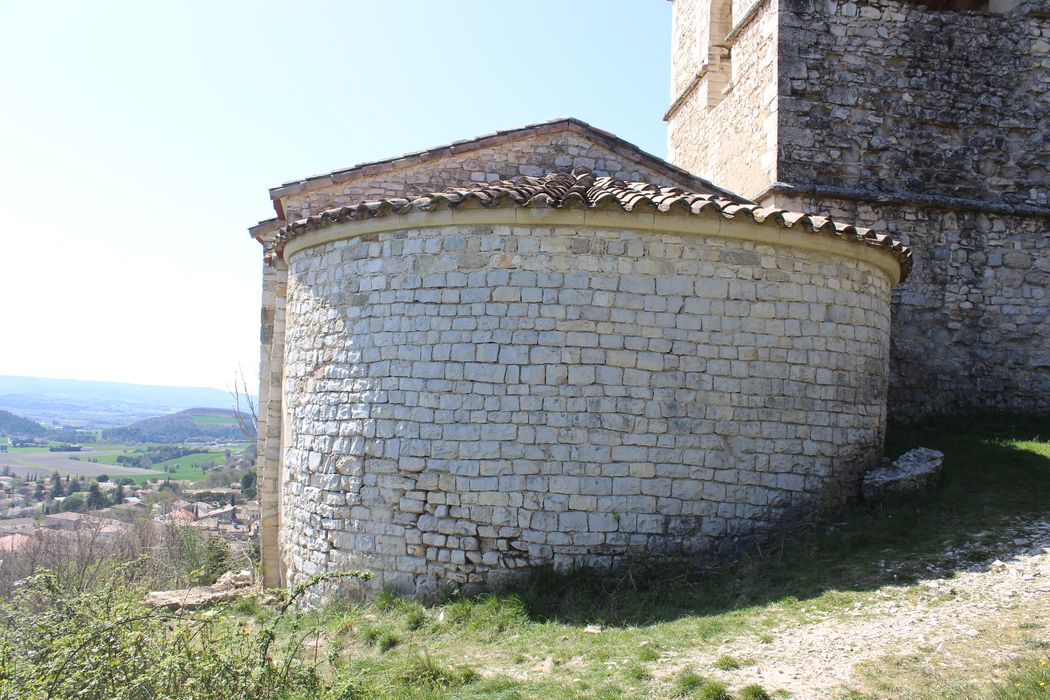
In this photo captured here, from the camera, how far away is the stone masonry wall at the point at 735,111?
1033cm

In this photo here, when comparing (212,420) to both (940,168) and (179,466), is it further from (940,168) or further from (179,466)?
(940,168)

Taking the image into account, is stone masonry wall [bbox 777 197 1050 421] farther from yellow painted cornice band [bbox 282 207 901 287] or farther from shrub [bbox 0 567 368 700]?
shrub [bbox 0 567 368 700]

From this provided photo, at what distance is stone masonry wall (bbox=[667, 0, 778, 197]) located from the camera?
10.3m

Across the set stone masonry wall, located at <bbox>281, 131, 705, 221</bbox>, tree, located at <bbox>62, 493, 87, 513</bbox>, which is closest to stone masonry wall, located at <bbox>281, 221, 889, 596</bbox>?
stone masonry wall, located at <bbox>281, 131, 705, 221</bbox>

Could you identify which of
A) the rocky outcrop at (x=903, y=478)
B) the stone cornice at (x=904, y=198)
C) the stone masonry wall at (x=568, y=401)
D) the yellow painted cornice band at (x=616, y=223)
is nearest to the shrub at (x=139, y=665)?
the stone masonry wall at (x=568, y=401)

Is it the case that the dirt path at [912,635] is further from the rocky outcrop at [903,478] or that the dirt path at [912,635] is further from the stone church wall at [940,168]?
the stone church wall at [940,168]

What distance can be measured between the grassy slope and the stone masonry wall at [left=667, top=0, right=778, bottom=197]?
5.17 meters

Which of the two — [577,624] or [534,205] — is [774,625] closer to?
[577,624]

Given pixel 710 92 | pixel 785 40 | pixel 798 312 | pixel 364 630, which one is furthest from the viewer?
pixel 710 92

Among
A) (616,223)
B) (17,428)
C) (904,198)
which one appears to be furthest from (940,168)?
(17,428)

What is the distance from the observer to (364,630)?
231 inches

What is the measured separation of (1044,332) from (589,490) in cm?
769

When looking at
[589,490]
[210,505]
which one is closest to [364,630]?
[589,490]

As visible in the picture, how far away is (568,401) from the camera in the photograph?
621 centimetres
